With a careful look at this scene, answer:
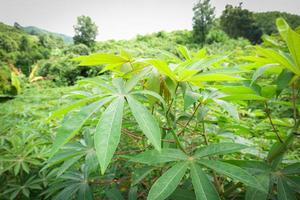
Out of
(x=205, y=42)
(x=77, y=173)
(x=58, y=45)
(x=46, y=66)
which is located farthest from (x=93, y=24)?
(x=77, y=173)

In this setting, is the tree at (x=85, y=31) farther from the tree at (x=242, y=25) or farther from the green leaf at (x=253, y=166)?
the green leaf at (x=253, y=166)

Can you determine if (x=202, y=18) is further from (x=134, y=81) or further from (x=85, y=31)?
(x=134, y=81)

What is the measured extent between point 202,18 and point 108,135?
1451 cm

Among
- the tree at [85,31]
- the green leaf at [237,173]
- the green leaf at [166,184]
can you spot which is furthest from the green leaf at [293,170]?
the tree at [85,31]

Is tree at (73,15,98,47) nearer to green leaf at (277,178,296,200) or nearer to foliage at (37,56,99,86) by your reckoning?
foliage at (37,56,99,86)

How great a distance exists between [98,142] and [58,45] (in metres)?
13.9

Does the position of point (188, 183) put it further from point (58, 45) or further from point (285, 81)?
point (58, 45)

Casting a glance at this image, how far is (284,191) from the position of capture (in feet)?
1.70

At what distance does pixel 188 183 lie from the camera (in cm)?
67

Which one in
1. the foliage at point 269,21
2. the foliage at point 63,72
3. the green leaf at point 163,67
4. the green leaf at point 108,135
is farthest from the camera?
the foliage at point 269,21

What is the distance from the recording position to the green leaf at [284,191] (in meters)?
0.51

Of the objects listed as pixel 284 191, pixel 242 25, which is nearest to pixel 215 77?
pixel 284 191

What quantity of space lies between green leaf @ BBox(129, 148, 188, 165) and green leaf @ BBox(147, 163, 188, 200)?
0.02 metres

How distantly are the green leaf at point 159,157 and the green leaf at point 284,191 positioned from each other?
0.21 meters
